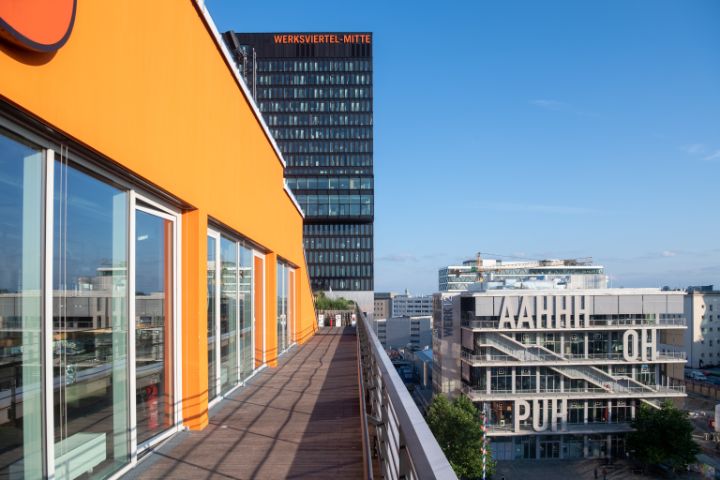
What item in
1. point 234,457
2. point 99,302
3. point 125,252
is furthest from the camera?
point 234,457

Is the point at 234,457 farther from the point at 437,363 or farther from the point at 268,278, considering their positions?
the point at 437,363

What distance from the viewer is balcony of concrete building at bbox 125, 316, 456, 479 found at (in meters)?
2.02

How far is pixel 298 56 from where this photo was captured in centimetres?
7488

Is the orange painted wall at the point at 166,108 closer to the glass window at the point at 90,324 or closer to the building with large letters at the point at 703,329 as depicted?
the glass window at the point at 90,324

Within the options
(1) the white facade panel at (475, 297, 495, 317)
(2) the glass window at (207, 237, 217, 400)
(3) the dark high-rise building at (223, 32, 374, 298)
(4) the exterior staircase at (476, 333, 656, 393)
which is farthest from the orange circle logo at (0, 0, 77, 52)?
(3) the dark high-rise building at (223, 32, 374, 298)

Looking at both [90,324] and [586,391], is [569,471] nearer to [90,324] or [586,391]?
[586,391]

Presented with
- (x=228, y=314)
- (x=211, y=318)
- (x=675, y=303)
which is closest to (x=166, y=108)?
(x=211, y=318)

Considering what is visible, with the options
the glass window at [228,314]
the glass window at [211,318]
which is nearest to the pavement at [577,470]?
the glass window at [228,314]

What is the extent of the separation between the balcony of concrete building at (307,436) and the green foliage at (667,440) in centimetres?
3237

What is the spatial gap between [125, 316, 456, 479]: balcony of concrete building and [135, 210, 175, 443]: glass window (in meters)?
0.30

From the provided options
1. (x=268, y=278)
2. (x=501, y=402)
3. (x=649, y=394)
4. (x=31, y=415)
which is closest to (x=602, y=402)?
(x=649, y=394)

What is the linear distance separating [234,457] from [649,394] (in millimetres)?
39174

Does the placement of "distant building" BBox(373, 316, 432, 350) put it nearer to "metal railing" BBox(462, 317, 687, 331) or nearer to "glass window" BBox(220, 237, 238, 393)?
"metal railing" BBox(462, 317, 687, 331)

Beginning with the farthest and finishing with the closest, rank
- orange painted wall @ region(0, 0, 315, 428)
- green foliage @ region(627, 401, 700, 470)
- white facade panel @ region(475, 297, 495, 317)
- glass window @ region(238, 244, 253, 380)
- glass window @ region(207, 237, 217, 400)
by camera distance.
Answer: white facade panel @ region(475, 297, 495, 317) < green foliage @ region(627, 401, 700, 470) < glass window @ region(238, 244, 253, 380) < glass window @ region(207, 237, 217, 400) < orange painted wall @ region(0, 0, 315, 428)
